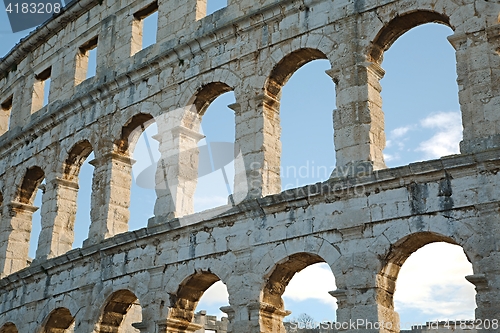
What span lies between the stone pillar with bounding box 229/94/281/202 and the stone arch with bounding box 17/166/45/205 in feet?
22.2

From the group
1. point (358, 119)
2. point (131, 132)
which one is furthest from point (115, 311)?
point (358, 119)

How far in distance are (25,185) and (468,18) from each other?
37.0 feet

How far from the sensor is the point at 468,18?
11.1 meters

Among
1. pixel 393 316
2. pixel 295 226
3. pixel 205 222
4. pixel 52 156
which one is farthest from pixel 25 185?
pixel 393 316

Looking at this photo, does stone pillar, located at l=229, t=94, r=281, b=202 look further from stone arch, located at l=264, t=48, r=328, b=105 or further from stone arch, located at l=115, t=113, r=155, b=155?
stone arch, located at l=115, t=113, r=155, b=155

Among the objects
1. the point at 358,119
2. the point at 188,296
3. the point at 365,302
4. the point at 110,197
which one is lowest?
the point at 365,302

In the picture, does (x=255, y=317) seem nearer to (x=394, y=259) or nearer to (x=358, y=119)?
(x=394, y=259)

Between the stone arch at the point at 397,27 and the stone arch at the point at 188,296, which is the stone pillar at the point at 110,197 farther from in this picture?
the stone arch at the point at 397,27

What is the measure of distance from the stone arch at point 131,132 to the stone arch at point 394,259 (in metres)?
6.21

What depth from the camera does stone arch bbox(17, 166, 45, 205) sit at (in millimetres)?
17672

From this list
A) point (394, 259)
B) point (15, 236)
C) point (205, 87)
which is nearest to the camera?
point (394, 259)

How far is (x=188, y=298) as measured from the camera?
12.8 m

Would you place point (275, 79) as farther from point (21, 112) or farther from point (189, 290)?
point (21, 112)

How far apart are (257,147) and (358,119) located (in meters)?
1.88
